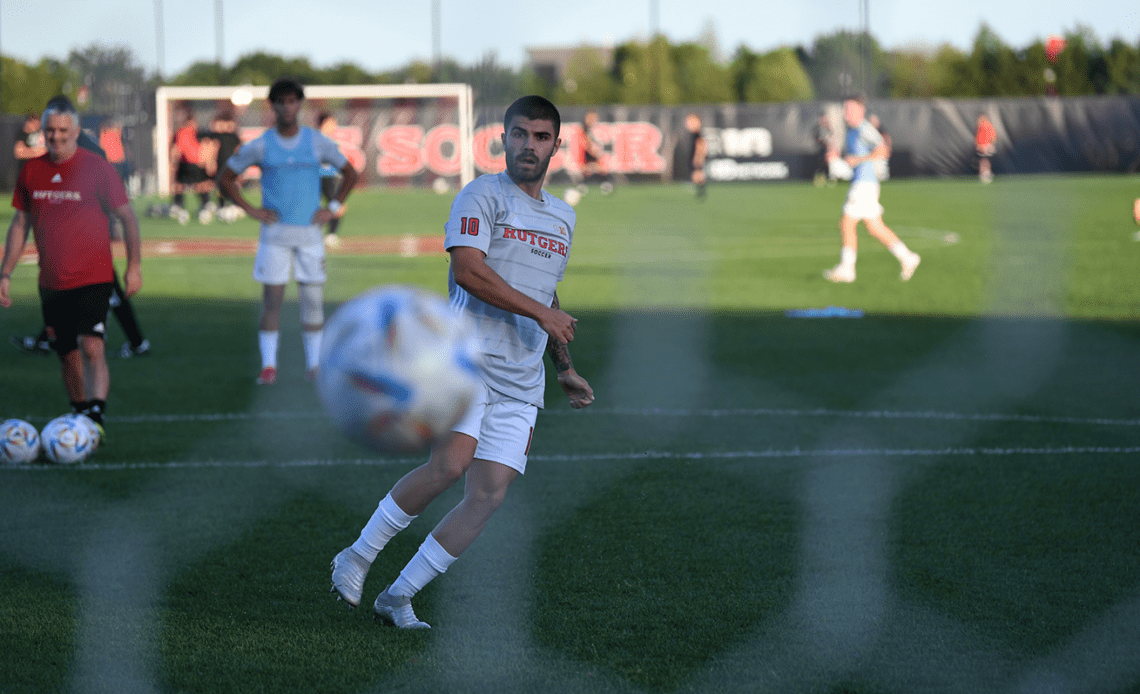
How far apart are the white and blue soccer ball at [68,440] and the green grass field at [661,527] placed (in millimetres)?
102

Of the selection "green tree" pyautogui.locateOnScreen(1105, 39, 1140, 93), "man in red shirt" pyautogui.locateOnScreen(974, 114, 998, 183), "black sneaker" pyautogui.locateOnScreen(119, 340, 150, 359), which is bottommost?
"black sneaker" pyautogui.locateOnScreen(119, 340, 150, 359)

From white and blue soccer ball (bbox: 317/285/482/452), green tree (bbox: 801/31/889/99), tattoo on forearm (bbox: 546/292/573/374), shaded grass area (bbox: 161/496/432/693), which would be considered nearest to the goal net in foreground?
green tree (bbox: 801/31/889/99)

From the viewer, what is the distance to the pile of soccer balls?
20.6ft

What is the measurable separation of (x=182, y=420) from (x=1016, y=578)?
4.99m

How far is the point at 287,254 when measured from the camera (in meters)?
8.70

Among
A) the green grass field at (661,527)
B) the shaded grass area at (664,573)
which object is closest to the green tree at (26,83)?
the green grass field at (661,527)

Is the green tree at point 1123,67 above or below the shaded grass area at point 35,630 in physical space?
above

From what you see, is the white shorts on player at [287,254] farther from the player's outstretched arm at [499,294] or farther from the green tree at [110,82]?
the green tree at [110,82]

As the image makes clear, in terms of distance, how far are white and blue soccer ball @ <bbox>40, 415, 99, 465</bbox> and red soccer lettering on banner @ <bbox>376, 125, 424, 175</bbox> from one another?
33.5m

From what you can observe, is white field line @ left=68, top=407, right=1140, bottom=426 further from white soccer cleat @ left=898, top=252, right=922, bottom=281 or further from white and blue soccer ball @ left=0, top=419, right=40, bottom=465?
white soccer cleat @ left=898, top=252, right=922, bottom=281

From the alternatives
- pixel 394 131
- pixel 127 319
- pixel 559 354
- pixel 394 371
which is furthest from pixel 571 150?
pixel 394 371

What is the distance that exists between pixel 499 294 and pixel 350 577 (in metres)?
1.12

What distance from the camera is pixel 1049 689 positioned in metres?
3.55

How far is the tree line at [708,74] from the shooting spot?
127ft
